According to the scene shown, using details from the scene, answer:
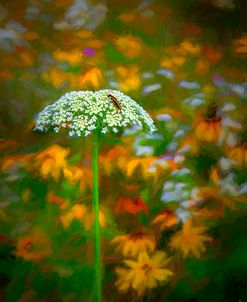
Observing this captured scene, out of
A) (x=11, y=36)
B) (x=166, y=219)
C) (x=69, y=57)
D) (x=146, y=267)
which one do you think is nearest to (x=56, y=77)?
(x=69, y=57)

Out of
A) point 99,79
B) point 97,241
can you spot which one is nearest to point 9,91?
point 99,79

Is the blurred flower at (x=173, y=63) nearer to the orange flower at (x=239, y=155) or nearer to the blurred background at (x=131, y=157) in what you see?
the blurred background at (x=131, y=157)

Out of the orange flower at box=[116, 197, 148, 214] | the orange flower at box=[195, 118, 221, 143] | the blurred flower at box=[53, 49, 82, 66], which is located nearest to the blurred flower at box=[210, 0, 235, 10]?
the orange flower at box=[195, 118, 221, 143]

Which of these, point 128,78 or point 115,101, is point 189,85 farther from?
point 115,101

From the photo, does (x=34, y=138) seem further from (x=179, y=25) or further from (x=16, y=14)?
(x=179, y=25)

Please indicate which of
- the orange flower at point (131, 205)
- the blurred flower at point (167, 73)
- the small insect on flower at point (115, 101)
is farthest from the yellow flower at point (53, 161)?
the blurred flower at point (167, 73)

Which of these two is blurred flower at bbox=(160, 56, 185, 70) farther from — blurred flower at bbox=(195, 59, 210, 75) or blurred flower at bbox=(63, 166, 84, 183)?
blurred flower at bbox=(63, 166, 84, 183)

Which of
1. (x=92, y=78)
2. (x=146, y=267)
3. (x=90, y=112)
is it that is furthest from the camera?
(x=92, y=78)
